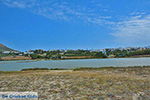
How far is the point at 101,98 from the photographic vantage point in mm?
11312

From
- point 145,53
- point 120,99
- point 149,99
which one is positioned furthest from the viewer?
point 145,53

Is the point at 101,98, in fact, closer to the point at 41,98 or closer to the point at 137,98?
the point at 41,98

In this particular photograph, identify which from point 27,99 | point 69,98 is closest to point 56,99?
point 69,98

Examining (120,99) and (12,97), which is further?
(120,99)

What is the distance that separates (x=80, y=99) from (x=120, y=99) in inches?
97.4

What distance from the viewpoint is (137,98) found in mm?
6508

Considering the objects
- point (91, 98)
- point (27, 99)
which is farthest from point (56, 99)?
point (27, 99)

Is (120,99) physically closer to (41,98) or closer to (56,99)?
(56,99)

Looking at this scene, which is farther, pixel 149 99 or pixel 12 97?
pixel 149 99

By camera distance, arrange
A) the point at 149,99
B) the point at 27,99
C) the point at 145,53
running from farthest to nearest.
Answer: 1. the point at 145,53
2. the point at 149,99
3. the point at 27,99

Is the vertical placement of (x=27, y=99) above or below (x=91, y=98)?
above

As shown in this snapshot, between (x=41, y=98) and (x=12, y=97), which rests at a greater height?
(x=12, y=97)

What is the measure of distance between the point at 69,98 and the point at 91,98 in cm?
143

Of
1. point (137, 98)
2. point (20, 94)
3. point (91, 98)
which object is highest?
point (20, 94)
